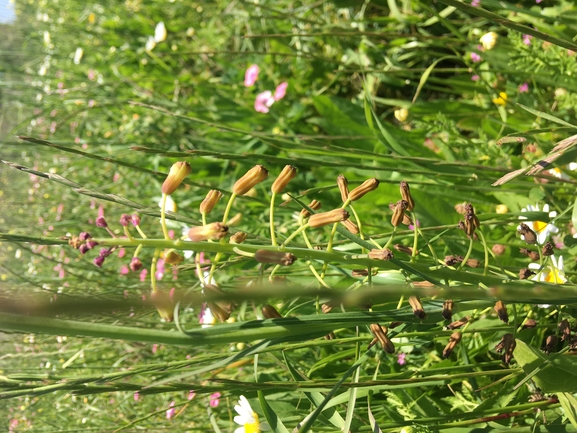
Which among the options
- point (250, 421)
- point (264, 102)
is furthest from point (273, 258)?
point (264, 102)

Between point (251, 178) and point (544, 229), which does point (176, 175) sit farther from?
point (544, 229)

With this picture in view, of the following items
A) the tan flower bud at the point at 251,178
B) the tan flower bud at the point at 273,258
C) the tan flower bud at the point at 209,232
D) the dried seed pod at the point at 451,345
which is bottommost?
the dried seed pod at the point at 451,345

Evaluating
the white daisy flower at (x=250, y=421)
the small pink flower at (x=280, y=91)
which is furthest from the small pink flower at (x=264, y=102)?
the white daisy flower at (x=250, y=421)

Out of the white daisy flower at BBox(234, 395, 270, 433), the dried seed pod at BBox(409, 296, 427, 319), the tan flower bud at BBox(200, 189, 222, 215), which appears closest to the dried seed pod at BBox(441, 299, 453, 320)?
the dried seed pod at BBox(409, 296, 427, 319)

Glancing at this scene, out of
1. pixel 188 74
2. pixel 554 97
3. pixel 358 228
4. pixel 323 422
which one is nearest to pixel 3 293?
pixel 358 228

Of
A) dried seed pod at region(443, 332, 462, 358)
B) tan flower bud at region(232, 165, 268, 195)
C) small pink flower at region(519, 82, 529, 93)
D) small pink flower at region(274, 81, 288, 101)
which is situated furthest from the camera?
small pink flower at region(274, 81, 288, 101)

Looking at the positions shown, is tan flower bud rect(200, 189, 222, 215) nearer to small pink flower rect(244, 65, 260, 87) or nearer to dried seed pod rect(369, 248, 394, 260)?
dried seed pod rect(369, 248, 394, 260)

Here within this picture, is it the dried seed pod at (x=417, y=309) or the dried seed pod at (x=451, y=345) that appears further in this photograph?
the dried seed pod at (x=451, y=345)

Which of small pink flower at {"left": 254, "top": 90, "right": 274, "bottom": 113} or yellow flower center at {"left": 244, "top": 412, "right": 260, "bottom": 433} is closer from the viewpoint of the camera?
yellow flower center at {"left": 244, "top": 412, "right": 260, "bottom": 433}

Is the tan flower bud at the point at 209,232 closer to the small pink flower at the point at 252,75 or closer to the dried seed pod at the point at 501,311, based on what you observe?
the dried seed pod at the point at 501,311
